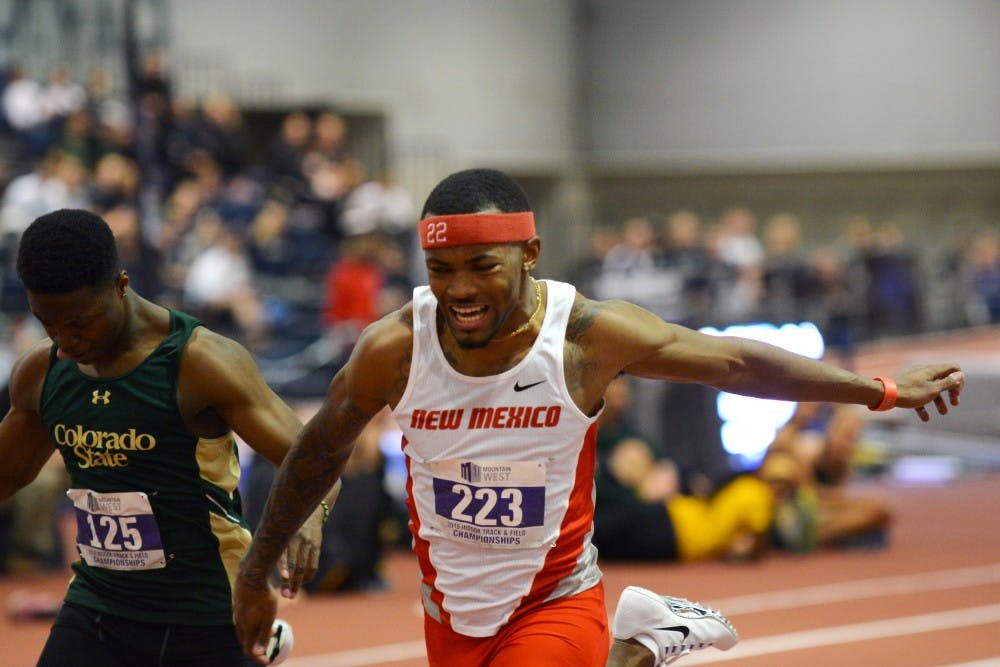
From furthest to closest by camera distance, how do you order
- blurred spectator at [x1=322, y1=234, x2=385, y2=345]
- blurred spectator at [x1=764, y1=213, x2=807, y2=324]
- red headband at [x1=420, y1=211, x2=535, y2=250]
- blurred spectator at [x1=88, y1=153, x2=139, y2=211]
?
blurred spectator at [x1=764, y1=213, x2=807, y2=324], blurred spectator at [x1=322, y1=234, x2=385, y2=345], blurred spectator at [x1=88, y1=153, x2=139, y2=211], red headband at [x1=420, y1=211, x2=535, y2=250]

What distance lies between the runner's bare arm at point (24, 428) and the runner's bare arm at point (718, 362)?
1657 millimetres

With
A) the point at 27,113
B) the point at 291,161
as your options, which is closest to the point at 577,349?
the point at 27,113

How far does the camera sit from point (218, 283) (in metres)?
15.5

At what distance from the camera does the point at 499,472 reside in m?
4.05

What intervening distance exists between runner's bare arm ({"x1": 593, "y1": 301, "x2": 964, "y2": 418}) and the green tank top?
1.18 metres

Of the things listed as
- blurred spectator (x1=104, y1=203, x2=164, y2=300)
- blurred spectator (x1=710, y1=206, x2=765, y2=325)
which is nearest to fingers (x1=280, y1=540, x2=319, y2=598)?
blurred spectator (x1=104, y1=203, x2=164, y2=300)

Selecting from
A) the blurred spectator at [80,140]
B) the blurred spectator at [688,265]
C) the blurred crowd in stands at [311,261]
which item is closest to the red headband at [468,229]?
the blurred crowd in stands at [311,261]

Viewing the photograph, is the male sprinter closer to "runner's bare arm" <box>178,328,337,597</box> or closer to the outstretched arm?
the outstretched arm

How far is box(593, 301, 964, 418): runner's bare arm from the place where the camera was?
4.11 meters

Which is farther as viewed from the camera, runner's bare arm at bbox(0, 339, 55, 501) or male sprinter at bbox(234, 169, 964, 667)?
runner's bare arm at bbox(0, 339, 55, 501)

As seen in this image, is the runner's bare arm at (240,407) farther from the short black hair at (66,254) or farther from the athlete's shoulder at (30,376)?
the athlete's shoulder at (30,376)

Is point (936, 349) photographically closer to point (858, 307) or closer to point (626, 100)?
point (858, 307)

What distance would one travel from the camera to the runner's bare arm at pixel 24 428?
441 centimetres

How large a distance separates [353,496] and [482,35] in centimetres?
1815
